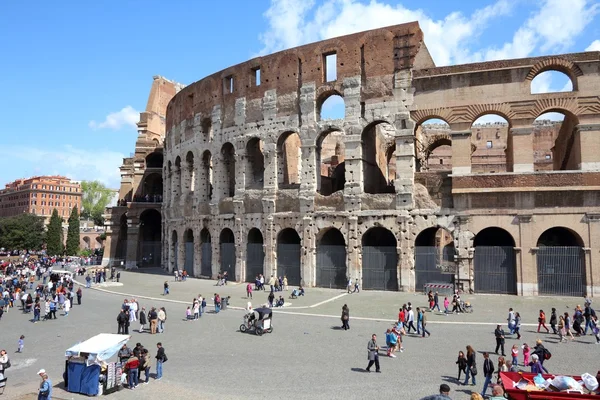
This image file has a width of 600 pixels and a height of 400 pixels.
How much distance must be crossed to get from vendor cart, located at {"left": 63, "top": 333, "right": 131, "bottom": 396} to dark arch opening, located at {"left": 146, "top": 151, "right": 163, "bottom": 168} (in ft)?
117

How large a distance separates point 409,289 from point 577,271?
25.5 feet

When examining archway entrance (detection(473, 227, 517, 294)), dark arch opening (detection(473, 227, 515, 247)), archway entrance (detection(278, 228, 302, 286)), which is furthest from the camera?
archway entrance (detection(278, 228, 302, 286))

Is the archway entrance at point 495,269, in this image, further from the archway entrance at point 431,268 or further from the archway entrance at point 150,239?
the archway entrance at point 150,239

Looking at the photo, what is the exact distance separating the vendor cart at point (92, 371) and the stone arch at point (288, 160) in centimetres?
1783

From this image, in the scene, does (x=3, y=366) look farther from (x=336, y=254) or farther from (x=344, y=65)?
(x=344, y=65)

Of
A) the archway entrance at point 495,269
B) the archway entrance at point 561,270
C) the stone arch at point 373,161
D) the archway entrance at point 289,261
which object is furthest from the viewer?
the archway entrance at point 289,261

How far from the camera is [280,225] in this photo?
88.5 ft

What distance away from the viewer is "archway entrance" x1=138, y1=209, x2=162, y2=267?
42.0m

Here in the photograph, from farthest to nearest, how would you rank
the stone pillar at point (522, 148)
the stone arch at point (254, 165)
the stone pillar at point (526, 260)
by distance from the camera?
the stone arch at point (254, 165) < the stone pillar at point (522, 148) < the stone pillar at point (526, 260)

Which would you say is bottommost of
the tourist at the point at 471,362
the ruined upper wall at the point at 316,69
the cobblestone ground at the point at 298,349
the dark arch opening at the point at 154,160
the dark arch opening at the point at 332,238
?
the cobblestone ground at the point at 298,349

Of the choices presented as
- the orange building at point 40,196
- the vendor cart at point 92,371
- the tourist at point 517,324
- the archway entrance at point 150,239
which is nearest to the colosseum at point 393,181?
the tourist at point 517,324

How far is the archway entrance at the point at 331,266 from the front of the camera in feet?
82.9

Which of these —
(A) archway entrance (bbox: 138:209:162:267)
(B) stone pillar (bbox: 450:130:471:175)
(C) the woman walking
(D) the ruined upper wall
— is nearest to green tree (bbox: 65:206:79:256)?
(A) archway entrance (bbox: 138:209:162:267)

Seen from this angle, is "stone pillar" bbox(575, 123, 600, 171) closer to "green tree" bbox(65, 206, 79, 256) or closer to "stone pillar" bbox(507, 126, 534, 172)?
"stone pillar" bbox(507, 126, 534, 172)
